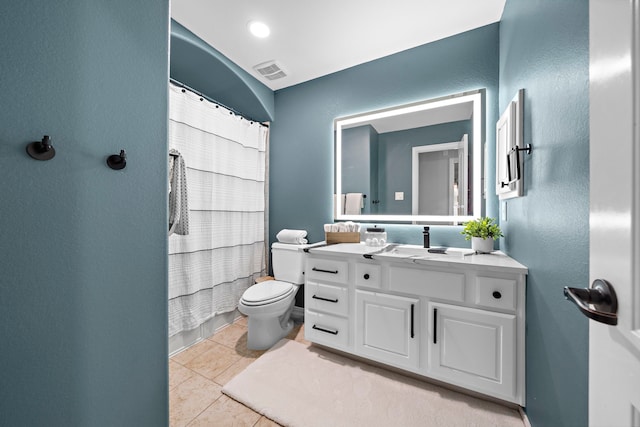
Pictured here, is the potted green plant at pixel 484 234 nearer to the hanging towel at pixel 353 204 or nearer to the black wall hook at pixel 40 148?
the hanging towel at pixel 353 204

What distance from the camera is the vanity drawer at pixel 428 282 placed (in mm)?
1429

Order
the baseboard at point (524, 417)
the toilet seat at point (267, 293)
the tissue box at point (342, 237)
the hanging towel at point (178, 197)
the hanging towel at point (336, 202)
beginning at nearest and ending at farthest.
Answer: the baseboard at point (524, 417), the hanging towel at point (178, 197), the toilet seat at point (267, 293), the tissue box at point (342, 237), the hanging towel at point (336, 202)

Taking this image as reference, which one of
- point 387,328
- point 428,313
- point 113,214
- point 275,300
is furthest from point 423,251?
point 113,214

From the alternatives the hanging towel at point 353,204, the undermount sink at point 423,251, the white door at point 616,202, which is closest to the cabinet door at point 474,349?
the undermount sink at point 423,251

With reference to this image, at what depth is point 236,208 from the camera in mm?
2436

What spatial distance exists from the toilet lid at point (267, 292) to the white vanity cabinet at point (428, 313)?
250 mm

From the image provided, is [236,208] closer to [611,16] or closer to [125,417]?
[125,417]

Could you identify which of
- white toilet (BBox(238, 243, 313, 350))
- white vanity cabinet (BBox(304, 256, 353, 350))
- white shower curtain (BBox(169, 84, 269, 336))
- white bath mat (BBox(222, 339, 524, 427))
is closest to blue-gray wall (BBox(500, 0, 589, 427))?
white bath mat (BBox(222, 339, 524, 427))

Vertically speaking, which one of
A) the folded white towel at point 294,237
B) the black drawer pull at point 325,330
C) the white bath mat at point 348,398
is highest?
the folded white towel at point 294,237

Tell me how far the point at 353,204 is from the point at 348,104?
38.8 inches

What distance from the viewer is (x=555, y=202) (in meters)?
0.90

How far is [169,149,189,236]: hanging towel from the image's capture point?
142cm

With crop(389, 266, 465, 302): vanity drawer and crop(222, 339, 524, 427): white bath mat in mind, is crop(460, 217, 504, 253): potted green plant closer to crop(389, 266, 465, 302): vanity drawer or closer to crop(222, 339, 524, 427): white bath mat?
crop(389, 266, 465, 302): vanity drawer

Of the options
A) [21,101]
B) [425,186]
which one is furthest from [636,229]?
[425,186]
